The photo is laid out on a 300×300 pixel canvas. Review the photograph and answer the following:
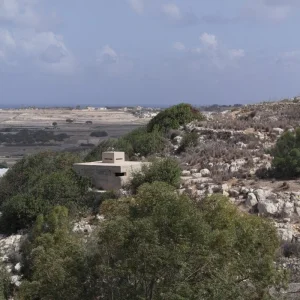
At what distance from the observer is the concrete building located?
1994 centimetres

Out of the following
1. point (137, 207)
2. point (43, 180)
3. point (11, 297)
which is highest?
point (137, 207)

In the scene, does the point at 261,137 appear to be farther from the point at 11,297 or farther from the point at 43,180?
the point at 11,297

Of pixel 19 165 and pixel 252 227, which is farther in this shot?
pixel 19 165

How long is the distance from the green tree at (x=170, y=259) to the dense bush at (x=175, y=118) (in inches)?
789

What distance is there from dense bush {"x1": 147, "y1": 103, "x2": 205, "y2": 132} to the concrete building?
8.93 m

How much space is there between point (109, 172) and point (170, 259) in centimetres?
1155

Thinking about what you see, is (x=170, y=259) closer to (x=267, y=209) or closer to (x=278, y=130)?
(x=267, y=209)

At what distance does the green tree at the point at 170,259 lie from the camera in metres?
8.79

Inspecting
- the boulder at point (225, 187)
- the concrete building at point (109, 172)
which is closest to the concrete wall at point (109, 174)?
the concrete building at point (109, 172)

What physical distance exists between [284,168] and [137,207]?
10933 millimetres

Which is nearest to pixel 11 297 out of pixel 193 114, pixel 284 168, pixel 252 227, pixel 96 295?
pixel 96 295

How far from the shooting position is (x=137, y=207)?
9.88 metres

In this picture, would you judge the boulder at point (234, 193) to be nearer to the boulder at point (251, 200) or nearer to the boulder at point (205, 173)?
the boulder at point (251, 200)

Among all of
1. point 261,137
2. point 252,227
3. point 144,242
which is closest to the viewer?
point 144,242
